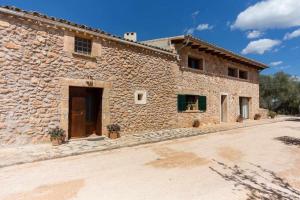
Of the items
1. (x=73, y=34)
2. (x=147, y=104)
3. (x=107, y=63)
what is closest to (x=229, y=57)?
(x=147, y=104)

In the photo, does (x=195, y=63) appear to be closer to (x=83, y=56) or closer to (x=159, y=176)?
(x=83, y=56)

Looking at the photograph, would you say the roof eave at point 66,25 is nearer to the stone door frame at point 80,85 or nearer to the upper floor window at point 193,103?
the stone door frame at point 80,85

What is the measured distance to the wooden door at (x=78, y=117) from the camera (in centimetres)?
973

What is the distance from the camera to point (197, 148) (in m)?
8.79

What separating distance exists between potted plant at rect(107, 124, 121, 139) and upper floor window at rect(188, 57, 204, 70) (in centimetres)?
768

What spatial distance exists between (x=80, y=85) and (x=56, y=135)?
2229 mm

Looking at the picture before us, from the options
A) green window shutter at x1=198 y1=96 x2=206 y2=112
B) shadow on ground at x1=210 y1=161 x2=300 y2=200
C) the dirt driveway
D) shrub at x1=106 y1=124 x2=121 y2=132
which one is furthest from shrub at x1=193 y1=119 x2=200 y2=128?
shadow on ground at x1=210 y1=161 x2=300 y2=200

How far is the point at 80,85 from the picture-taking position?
956cm

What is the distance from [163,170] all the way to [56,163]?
2.93 m

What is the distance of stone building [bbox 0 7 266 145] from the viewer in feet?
26.1

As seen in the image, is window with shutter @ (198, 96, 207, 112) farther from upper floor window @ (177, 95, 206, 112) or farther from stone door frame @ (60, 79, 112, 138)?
stone door frame @ (60, 79, 112, 138)

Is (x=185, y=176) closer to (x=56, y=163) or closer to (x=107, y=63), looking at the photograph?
(x=56, y=163)

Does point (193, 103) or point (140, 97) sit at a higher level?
point (140, 97)

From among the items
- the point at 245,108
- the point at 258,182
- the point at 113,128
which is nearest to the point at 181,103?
the point at 113,128
